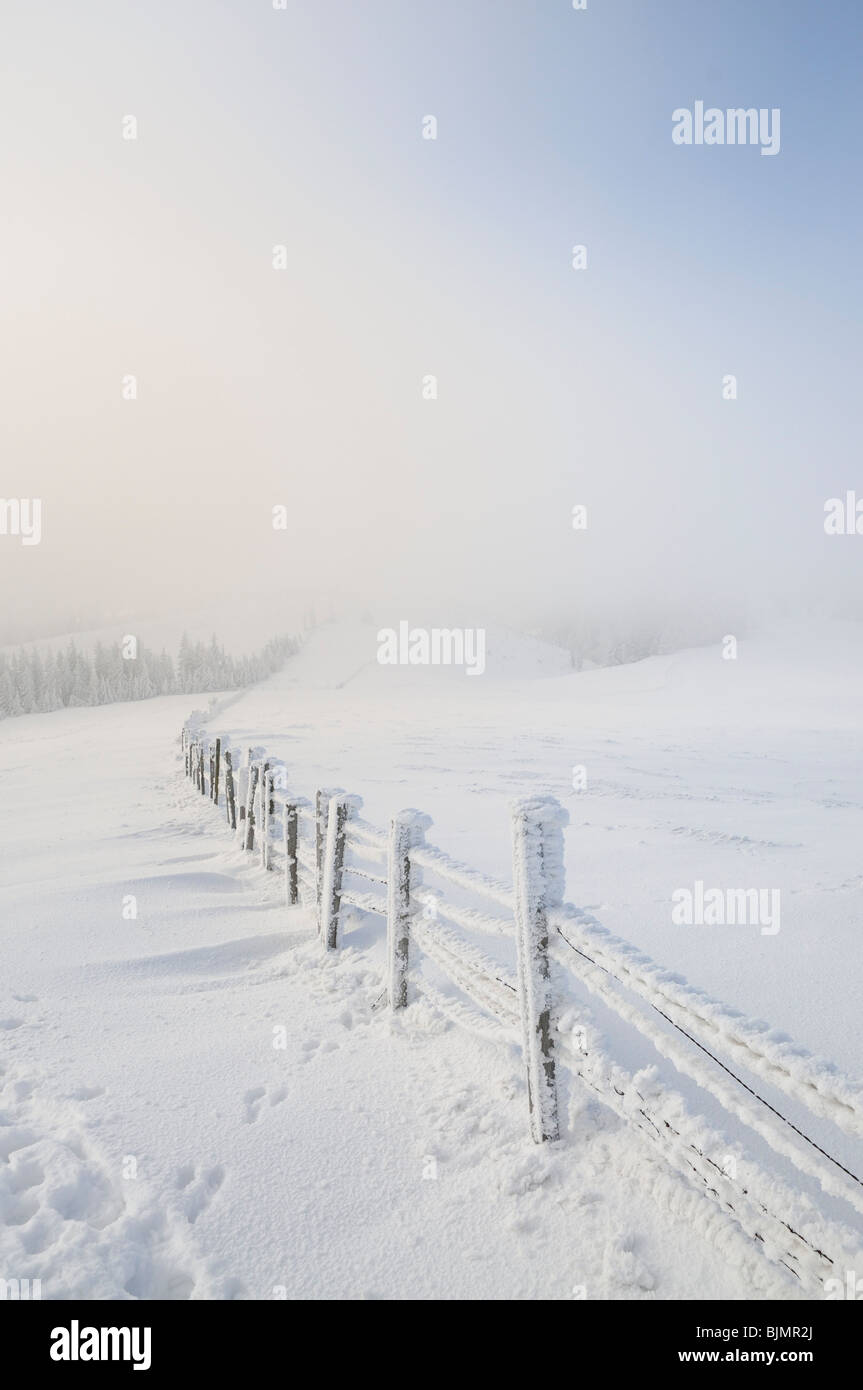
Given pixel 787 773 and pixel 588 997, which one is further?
pixel 787 773

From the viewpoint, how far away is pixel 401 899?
222 inches

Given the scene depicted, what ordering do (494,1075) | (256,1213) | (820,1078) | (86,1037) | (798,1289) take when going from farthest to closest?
(86,1037) < (494,1075) < (256,1213) < (798,1289) < (820,1078)

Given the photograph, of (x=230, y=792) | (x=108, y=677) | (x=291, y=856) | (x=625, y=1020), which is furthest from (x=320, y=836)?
(x=108, y=677)

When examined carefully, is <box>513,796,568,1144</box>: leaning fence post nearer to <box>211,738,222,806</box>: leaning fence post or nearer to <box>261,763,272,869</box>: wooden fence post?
<box>261,763,272,869</box>: wooden fence post

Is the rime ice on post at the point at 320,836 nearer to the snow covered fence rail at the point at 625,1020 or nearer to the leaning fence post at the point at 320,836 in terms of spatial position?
the leaning fence post at the point at 320,836

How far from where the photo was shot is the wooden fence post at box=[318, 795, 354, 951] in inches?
280

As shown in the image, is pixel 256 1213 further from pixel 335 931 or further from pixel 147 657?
pixel 147 657

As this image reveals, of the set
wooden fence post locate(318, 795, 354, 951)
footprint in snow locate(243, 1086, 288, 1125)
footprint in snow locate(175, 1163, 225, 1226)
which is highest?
wooden fence post locate(318, 795, 354, 951)

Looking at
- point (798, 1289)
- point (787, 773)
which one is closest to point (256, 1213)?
point (798, 1289)

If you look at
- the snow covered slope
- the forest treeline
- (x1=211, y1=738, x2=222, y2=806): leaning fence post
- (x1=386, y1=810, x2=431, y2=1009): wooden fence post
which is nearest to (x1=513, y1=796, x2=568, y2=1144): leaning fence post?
the snow covered slope

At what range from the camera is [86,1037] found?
536 cm

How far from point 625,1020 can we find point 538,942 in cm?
115

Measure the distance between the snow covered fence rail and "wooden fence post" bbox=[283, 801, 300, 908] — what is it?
73.0 inches
